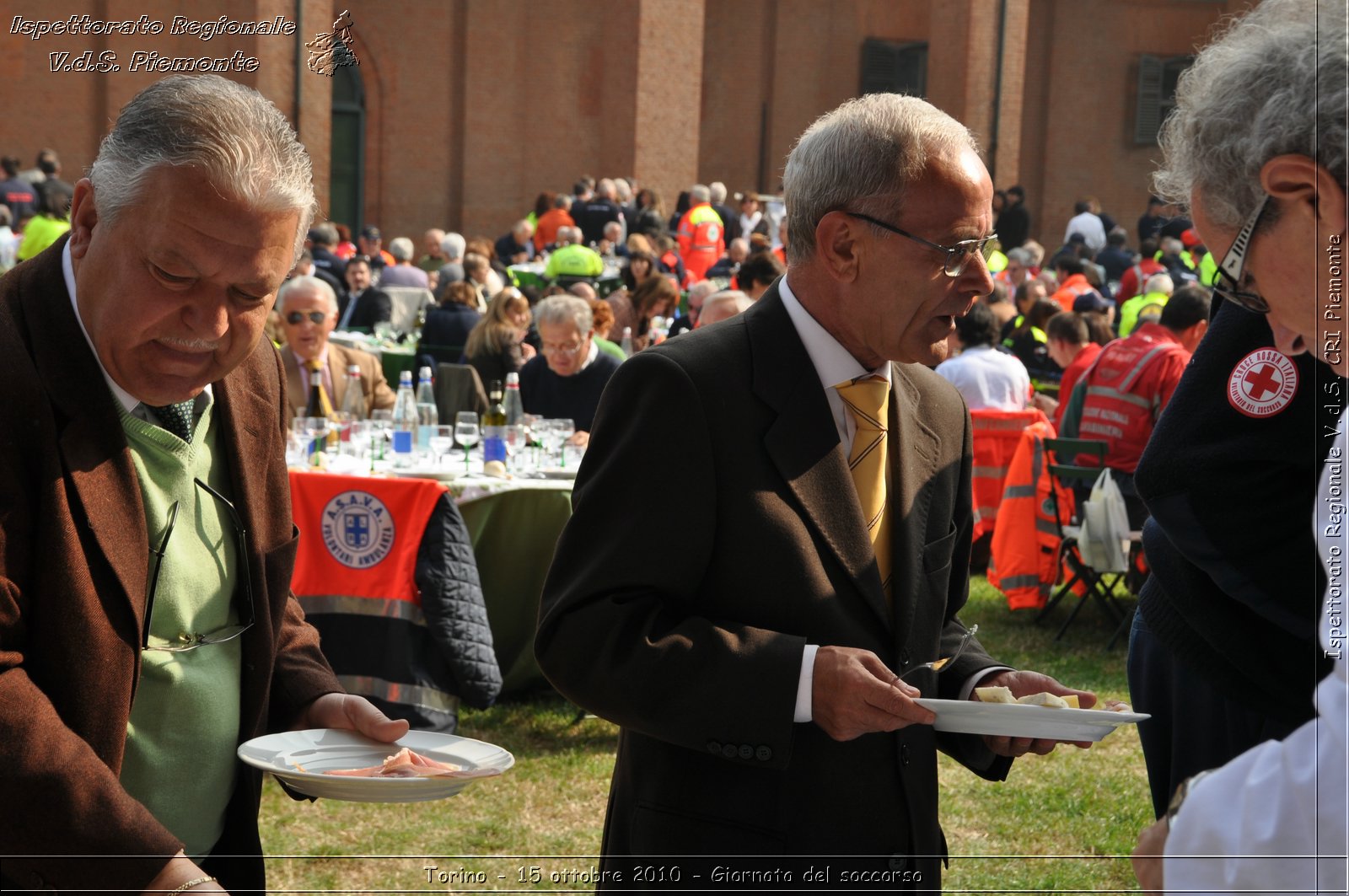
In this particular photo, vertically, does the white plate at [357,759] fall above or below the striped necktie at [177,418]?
below

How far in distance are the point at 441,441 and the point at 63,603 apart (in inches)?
198

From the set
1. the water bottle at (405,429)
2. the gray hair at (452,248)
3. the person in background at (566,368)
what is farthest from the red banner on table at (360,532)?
the gray hair at (452,248)

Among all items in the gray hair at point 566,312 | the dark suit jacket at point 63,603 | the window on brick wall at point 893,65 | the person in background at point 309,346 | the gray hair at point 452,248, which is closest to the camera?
the dark suit jacket at point 63,603

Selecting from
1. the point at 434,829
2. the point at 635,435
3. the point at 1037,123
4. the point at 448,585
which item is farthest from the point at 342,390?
the point at 1037,123

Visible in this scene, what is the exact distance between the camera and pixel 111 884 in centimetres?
170

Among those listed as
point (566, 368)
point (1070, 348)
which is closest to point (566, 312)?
point (566, 368)

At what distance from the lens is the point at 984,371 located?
28.2ft

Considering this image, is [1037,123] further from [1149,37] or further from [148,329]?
[148,329]

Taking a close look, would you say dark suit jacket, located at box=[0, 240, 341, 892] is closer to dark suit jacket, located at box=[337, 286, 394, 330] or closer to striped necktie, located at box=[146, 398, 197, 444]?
striped necktie, located at box=[146, 398, 197, 444]

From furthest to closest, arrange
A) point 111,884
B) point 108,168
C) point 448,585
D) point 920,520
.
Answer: point 448,585 < point 920,520 < point 108,168 < point 111,884

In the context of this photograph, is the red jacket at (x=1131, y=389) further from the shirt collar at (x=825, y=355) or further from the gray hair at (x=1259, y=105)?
the gray hair at (x=1259, y=105)

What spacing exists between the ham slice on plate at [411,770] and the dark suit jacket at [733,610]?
20 cm

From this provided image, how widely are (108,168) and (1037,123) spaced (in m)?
28.5

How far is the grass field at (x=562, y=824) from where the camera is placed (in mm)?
4516
